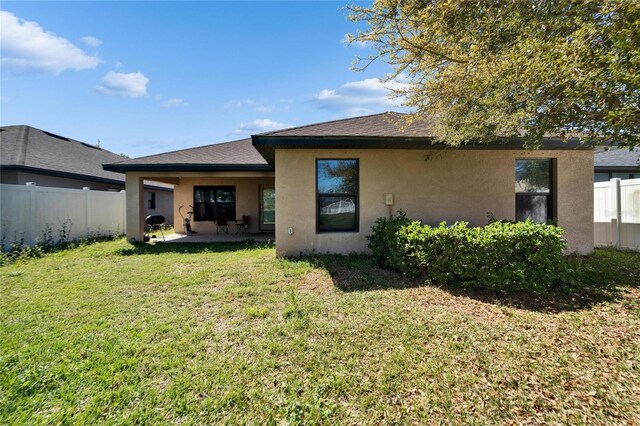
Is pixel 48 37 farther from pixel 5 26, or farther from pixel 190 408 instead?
pixel 190 408

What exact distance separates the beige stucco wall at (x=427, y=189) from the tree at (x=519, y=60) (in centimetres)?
177

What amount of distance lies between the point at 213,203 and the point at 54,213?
18.1 feet

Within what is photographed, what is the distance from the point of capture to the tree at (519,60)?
3.20m

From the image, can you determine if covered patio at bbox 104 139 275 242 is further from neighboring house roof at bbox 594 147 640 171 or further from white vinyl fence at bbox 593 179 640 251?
neighboring house roof at bbox 594 147 640 171

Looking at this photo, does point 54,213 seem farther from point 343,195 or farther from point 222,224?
point 343,195

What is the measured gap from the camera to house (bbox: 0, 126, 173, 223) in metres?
10.5

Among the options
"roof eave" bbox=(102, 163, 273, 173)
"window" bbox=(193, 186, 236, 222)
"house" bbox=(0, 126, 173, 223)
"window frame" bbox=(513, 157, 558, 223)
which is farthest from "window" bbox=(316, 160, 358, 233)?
"house" bbox=(0, 126, 173, 223)

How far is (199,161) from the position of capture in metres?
10.4

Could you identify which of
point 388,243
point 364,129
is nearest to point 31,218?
point 364,129

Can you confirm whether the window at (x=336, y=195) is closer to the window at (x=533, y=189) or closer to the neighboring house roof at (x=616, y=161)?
the window at (x=533, y=189)

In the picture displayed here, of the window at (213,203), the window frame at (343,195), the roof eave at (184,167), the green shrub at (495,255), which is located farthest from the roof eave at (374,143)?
the window at (213,203)

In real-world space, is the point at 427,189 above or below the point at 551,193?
above

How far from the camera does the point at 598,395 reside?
2340 millimetres

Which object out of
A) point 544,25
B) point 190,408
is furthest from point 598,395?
point 544,25
